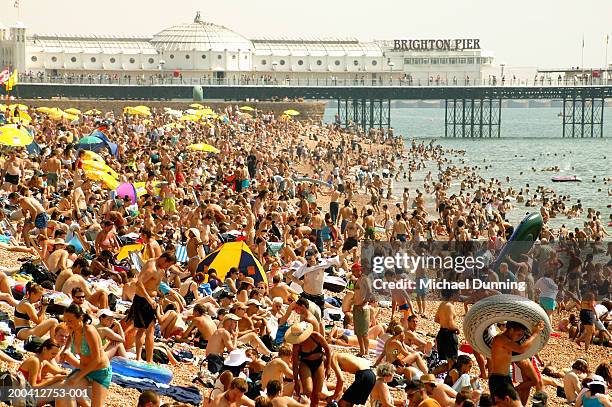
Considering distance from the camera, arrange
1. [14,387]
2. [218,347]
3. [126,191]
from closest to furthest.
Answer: [14,387] → [218,347] → [126,191]

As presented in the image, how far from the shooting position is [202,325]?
1187 cm

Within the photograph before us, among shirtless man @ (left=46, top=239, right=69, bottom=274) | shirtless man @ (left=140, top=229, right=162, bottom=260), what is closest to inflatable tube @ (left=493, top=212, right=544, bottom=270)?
shirtless man @ (left=140, top=229, right=162, bottom=260)

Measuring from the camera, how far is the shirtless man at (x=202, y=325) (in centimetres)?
1188

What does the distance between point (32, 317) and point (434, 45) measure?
7148 cm

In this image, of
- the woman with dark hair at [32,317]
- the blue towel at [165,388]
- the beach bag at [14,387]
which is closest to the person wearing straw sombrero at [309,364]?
the blue towel at [165,388]

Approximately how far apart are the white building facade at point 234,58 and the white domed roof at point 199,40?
0.06 metres

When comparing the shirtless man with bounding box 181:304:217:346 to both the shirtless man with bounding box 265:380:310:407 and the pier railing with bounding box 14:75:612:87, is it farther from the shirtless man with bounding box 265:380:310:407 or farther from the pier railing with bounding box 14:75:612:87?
the pier railing with bounding box 14:75:612:87

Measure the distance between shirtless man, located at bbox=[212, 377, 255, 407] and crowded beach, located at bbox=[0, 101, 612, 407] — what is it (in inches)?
0.5

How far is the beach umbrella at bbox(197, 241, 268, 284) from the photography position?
14812 millimetres

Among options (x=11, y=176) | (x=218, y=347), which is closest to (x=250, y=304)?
(x=218, y=347)

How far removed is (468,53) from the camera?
81.4 metres

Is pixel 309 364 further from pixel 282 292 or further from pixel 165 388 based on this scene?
pixel 282 292

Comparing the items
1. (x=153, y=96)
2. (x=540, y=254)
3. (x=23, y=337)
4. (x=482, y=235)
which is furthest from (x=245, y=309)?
(x=153, y=96)

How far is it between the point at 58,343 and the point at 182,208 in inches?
444
